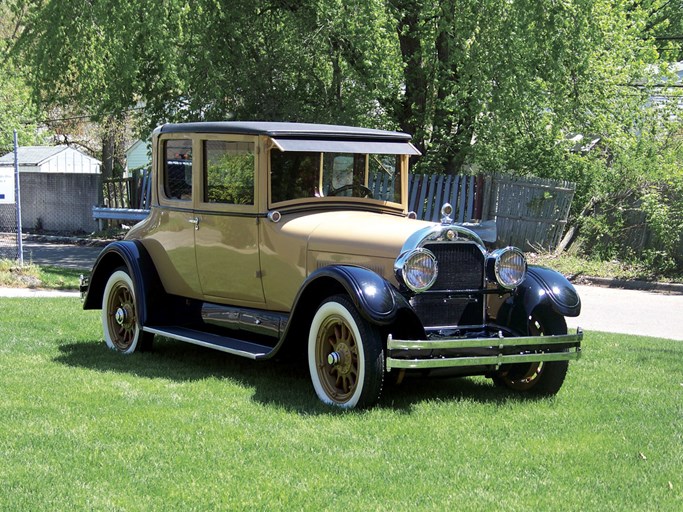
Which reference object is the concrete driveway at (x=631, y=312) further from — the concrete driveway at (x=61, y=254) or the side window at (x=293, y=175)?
the concrete driveway at (x=61, y=254)

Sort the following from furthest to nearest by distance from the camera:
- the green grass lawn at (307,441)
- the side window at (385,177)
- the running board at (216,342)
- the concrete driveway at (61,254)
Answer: the concrete driveway at (61,254) → the side window at (385,177) → the running board at (216,342) → the green grass lawn at (307,441)

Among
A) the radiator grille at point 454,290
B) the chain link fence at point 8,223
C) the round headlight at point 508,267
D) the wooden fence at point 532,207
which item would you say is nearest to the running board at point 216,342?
the radiator grille at point 454,290

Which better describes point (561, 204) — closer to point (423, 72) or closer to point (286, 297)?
point (423, 72)

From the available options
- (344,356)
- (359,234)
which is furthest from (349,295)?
(359,234)

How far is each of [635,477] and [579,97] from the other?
42.3ft

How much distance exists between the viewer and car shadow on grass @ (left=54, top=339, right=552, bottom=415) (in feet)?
22.3

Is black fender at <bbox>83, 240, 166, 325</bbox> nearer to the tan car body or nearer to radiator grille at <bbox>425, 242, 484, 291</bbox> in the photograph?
the tan car body

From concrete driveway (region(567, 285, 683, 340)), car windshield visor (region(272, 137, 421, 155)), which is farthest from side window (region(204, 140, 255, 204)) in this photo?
concrete driveway (region(567, 285, 683, 340))

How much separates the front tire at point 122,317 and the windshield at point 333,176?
180 cm

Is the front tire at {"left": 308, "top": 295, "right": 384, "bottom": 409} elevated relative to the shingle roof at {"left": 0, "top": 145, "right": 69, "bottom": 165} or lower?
lower

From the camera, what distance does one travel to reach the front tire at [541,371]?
702 cm

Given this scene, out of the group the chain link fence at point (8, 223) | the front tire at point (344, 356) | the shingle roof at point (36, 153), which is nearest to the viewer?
the front tire at point (344, 356)

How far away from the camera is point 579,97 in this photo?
1712 centimetres

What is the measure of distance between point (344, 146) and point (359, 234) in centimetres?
99
